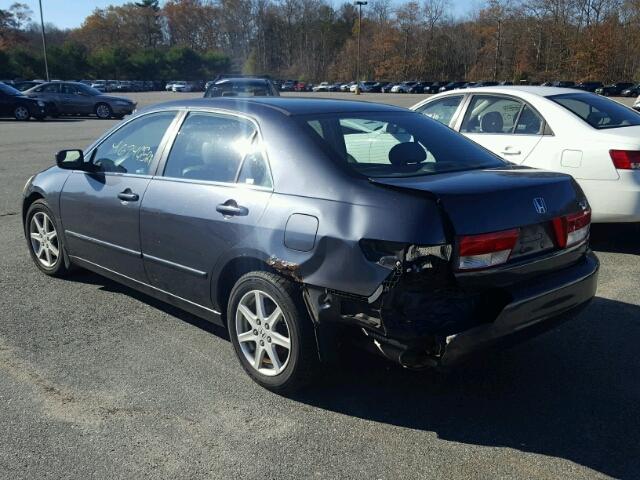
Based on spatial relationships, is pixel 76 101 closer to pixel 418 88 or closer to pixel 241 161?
pixel 241 161

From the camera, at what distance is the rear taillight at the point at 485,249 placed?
9.69 feet

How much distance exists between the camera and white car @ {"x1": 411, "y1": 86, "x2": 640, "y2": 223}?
586cm

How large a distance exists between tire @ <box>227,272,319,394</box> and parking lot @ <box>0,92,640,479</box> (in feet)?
0.44

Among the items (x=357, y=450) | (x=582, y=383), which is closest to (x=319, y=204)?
(x=357, y=450)

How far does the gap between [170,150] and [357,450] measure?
2330 millimetres

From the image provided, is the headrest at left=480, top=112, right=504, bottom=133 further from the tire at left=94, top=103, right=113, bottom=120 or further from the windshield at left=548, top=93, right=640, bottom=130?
the tire at left=94, top=103, right=113, bottom=120

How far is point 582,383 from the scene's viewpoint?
363cm

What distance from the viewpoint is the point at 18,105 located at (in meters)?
25.5

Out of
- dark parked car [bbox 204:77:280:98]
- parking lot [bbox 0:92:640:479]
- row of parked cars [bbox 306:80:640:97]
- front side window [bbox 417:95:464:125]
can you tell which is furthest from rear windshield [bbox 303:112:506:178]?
row of parked cars [bbox 306:80:640:97]

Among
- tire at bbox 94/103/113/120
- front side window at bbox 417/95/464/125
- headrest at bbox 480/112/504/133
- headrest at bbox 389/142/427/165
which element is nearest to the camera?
headrest at bbox 389/142/427/165

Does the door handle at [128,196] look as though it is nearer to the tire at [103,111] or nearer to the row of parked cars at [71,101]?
the row of parked cars at [71,101]

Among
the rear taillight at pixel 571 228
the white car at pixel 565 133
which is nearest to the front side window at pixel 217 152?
the rear taillight at pixel 571 228

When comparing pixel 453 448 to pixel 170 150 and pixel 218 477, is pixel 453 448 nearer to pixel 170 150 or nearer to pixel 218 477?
pixel 218 477

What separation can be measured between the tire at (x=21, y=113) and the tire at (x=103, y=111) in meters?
3.05
